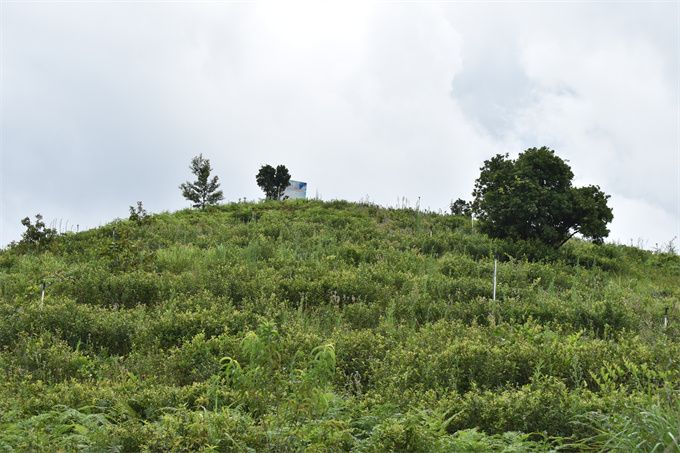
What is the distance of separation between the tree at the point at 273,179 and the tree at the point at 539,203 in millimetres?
20563

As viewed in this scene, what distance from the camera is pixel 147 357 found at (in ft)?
19.7

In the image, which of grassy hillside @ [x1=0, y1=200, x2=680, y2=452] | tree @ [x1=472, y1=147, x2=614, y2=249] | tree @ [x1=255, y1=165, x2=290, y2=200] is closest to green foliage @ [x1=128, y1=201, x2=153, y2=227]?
grassy hillside @ [x1=0, y1=200, x2=680, y2=452]

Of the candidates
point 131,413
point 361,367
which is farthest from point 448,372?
point 131,413

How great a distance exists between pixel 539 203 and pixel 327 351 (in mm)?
12058

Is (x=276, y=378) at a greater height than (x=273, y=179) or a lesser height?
lesser

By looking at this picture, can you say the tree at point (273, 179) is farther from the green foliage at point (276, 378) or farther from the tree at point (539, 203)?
the green foliage at point (276, 378)

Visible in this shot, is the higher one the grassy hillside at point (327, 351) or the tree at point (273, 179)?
the tree at point (273, 179)

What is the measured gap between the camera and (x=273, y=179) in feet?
111

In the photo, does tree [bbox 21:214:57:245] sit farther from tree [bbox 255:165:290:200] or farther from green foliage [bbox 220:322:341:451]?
tree [bbox 255:165:290:200]

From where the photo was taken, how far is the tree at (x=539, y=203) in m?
13.6

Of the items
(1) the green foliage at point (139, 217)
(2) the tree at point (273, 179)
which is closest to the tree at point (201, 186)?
(2) the tree at point (273, 179)

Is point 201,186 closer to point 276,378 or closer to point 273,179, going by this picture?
point 273,179

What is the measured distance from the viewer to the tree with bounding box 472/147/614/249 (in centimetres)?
1365

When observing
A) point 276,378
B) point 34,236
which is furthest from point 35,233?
point 276,378
